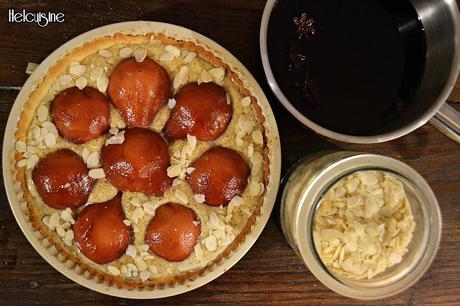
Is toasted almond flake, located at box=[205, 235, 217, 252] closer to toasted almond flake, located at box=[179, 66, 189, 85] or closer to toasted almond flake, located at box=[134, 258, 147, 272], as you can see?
toasted almond flake, located at box=[134, 258, 147, 272]

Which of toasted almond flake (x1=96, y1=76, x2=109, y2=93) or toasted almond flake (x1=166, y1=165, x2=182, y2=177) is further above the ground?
toasted almond flake (x1=96, y1=76, x2=109, y2=93)

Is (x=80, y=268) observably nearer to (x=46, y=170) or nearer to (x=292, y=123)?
(x=46, y=170)

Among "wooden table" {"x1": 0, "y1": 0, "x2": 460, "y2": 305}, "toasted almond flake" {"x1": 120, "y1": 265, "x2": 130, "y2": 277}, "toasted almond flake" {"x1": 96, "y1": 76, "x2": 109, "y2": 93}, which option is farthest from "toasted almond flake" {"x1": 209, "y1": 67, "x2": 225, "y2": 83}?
"toasted almond flake" {"x1": 120, "y1": 265, "x2": 130, "y2": 277}

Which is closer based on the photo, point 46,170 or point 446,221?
point 46,170

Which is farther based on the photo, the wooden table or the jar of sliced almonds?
the wooden table

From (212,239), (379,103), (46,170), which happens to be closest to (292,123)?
(379,103)

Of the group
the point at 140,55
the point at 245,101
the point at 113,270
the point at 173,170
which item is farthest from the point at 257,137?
the point at 113,270
